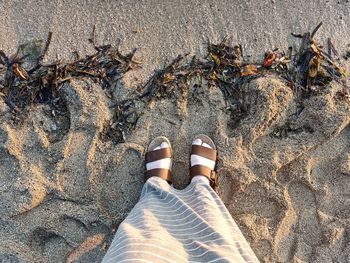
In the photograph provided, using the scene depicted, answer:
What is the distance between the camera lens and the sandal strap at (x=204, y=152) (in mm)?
2549

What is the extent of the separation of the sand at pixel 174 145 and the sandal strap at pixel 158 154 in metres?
0.05

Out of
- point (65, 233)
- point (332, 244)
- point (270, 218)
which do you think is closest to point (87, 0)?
point (65, 233)

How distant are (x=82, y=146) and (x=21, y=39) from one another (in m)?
0.74

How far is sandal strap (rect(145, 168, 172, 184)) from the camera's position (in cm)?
258

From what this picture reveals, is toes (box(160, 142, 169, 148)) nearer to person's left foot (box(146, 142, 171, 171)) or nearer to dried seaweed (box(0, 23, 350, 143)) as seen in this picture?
person's left foot (box(146, 142, 171, 171))

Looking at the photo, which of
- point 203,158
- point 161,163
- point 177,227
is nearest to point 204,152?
point 203,158

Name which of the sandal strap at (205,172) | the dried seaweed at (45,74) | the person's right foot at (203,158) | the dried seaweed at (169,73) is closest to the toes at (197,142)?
the person's right foot at (203,158)

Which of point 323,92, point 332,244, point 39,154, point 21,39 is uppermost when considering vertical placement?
point 21,39

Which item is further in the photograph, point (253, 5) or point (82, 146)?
point (253, 5)

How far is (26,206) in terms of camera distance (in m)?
2.45

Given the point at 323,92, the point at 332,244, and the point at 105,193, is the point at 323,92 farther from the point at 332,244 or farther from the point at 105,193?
the point at 105,193

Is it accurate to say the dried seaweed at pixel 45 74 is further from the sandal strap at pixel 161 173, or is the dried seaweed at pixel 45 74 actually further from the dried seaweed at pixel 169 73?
the sandal strap at pixel 161 173

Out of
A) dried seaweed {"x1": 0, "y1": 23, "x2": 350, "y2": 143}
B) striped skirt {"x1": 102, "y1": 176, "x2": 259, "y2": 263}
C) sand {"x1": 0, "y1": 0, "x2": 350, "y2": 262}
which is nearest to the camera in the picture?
striped skirt {"x1": 102, "y1": 176, "x2": 259, "y2": 263}

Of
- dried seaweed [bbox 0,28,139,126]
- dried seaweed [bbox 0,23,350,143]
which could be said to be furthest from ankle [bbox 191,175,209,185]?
dried seaweed [bbox 0,28,139,126]
